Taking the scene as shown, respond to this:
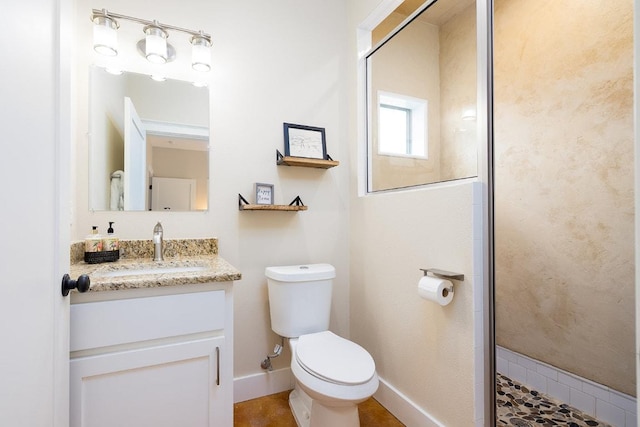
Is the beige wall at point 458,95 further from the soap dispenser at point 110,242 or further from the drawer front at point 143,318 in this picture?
the soap dispenser at point 110,242

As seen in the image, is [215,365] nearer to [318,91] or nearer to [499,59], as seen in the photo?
[318,91]

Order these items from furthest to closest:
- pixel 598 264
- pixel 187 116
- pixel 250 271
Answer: pixel 250 271
pixel 187 116
pixel 598 264

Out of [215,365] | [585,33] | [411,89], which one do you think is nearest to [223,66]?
[411,89]

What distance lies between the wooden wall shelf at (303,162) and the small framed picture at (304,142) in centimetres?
6

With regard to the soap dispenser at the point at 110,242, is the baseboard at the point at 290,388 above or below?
below

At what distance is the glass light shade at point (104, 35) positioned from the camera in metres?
1.51

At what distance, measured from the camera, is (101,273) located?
1306mm

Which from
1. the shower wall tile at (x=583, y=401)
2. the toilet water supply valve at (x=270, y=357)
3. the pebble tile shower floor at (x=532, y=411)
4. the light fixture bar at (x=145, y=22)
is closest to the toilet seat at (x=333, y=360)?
the toilet water supply valve at (x=270, y=357)

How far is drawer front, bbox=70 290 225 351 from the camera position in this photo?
1037mm

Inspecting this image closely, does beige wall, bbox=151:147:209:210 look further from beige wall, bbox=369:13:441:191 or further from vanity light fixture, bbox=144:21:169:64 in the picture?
beige wall, bbox=369:13:441:191

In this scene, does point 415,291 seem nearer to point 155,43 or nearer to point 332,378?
point 332,378

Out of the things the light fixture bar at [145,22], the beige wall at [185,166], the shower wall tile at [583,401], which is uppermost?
the light fixture bar at [145,22]

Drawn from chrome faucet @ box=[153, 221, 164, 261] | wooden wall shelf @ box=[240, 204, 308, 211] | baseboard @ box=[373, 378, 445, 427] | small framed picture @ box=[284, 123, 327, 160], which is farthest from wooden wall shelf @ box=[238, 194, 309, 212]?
baseboard @ box=[373, 378, 445, 427]

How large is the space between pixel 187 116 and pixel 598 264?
7.73 ft
